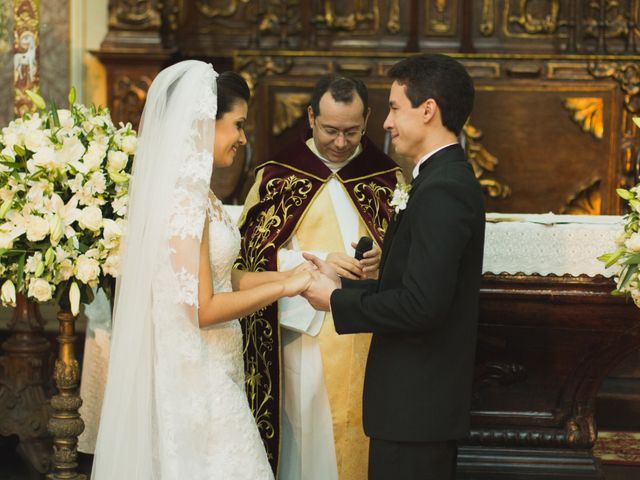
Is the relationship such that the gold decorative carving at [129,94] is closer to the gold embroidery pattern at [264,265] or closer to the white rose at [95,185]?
the gold embroidery pattern at [264,265]

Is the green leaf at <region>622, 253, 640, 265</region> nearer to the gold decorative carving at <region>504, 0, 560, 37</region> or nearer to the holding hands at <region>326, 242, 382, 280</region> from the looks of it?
the holding hands at <region>326, 242, 382, 280</region>

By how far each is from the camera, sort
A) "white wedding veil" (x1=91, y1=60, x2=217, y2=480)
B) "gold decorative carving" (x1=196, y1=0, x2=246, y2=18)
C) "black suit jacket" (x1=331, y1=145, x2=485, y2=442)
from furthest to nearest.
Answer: "gold decorative carving" (x1=196, y1=0, x2=246, y2=18) → "white wedding veil" (x1=91, y1=60, x2=217, y2=480) → "black suit jacket" (x1=331, y1=145, x2=485, y2=442)

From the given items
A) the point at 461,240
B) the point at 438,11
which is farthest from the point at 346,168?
the point at 438,11

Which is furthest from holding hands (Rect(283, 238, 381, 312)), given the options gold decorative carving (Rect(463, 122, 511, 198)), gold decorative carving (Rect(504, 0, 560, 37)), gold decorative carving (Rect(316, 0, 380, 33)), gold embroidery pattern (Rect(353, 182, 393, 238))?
gold decorative carving (Rect(504, 0, 560, 37))

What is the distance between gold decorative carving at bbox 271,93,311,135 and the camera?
276 inches

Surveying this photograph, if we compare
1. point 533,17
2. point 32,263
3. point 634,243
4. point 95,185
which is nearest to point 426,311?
point 634,243

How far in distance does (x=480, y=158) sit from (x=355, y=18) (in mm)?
1265

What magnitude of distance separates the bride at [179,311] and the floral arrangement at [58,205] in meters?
0.45

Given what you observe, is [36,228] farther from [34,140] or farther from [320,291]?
[320,291]

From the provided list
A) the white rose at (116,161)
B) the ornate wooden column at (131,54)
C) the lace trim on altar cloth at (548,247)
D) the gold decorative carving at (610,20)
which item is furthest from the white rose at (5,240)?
the gold decorative carving at (610,20)

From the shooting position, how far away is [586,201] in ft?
22.9

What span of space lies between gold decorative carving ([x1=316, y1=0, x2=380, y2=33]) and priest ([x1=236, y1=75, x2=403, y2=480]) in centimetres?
328

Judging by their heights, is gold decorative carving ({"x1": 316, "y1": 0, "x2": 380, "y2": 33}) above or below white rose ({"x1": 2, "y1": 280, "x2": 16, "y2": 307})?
above

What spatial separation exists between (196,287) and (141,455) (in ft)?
1.71
